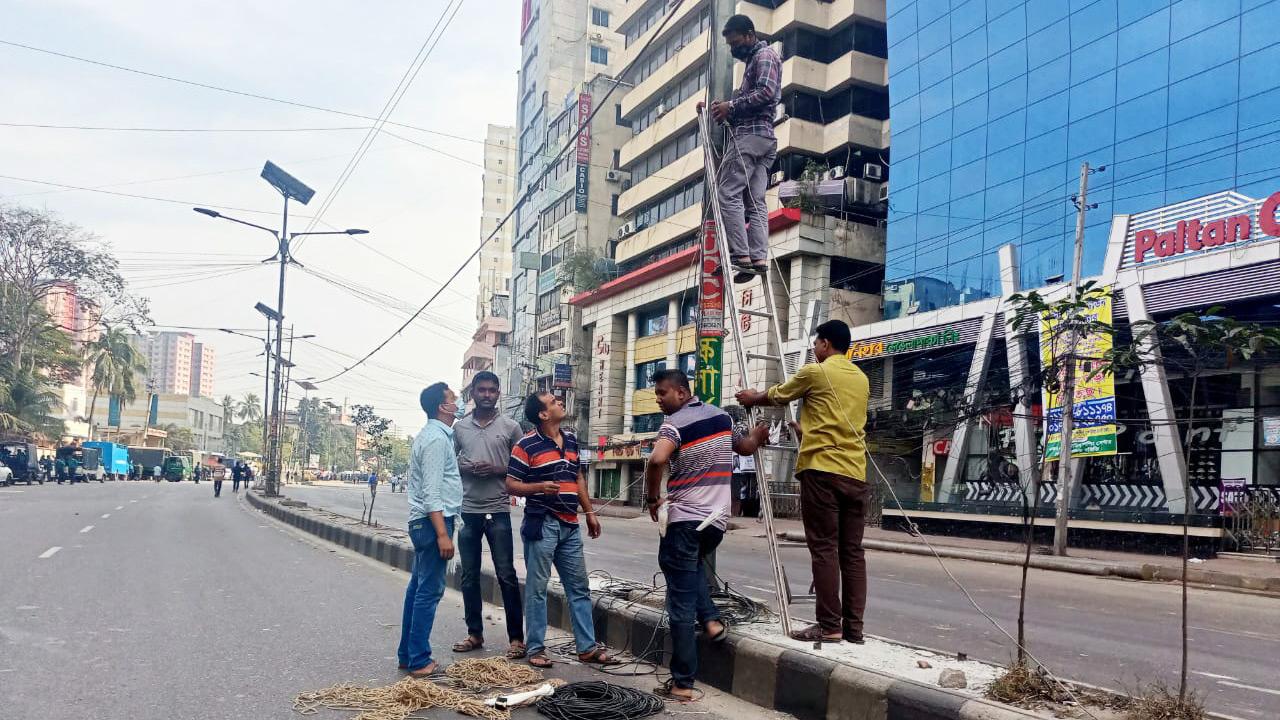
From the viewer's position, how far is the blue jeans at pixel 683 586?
A: 4.79 meters

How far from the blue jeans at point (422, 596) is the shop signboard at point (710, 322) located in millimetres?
1985

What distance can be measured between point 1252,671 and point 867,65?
30724 millimetres

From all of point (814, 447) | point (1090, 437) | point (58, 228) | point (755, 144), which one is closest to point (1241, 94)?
point (1090, 437)

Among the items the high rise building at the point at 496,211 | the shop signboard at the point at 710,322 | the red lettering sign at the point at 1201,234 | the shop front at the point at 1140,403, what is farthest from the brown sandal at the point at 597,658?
the high rise building at the point at 496,211

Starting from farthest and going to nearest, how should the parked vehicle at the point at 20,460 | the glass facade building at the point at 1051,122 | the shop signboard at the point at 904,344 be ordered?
1. the parked vehicle at the point at 20,460
2. the shop signboard at the point at 904,344
3. the glass facade building at the point at 1051,122

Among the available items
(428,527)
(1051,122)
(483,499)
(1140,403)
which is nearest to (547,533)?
(483,499)

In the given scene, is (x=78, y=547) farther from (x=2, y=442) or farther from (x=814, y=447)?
(x=2, y=442)

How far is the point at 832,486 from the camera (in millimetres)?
4973

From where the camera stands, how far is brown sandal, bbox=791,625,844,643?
498cm

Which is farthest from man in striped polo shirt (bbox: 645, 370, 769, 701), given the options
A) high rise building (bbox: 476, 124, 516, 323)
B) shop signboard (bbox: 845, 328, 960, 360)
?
high rise building (bbox: 476, 124, 516, 323)

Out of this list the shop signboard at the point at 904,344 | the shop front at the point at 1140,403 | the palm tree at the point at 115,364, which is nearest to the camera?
the shop front at the point at 1140,403

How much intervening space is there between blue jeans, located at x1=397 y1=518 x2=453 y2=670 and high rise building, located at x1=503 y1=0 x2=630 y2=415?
121 feet

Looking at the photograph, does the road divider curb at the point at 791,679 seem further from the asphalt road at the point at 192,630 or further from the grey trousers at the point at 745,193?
the grey trousers at the point at 745,193

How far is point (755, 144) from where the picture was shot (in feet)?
21.0
